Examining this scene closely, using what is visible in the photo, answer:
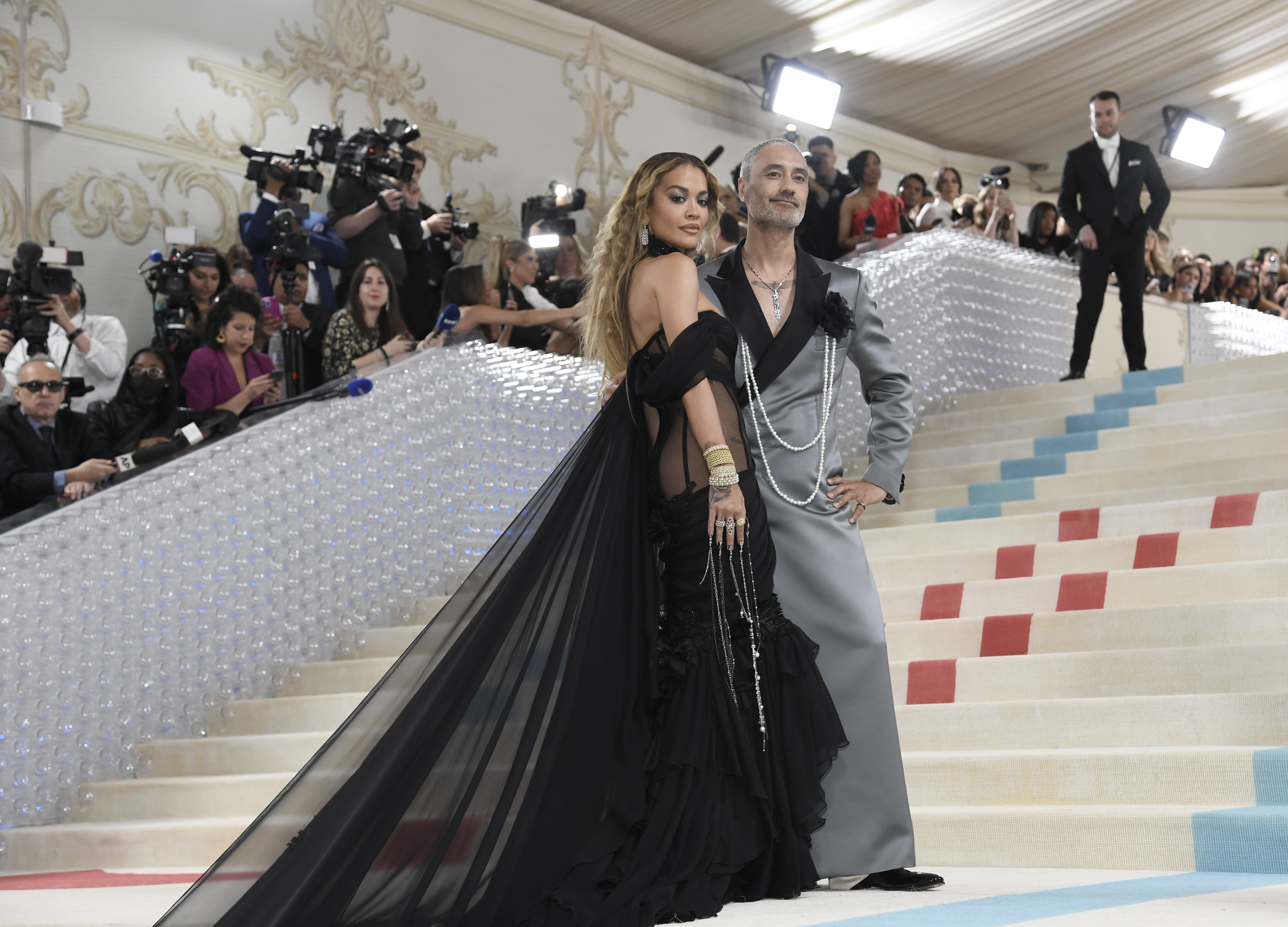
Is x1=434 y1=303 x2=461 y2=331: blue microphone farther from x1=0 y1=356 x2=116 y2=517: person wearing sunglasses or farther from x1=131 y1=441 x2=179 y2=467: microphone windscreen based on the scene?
x1=0 y1=356 x2=116 y2=517: person wearing sunglasses

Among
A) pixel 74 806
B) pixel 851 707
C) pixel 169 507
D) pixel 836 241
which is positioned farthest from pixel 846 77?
pixel 851 707

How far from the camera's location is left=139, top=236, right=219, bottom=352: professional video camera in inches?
231

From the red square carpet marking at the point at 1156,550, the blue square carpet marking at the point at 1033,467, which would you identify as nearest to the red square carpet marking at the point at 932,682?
the red square carpet marking at the point at 1156,550

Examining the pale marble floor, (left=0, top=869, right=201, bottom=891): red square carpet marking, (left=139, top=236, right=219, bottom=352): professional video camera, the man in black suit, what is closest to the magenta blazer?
(left=139, top=236, right=219, bottom=352): professional video camera

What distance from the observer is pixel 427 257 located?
7.28 metres

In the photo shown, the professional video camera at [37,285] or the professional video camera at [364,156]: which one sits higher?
the professional video camera at [364,156]

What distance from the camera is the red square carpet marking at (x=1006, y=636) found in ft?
12.6

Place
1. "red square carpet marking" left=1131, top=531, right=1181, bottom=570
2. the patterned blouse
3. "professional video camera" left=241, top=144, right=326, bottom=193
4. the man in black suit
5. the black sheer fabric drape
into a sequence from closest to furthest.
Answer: the black sheer fabric drape
"red square carpet marking" left=1131, top=531, right=1181, bottom=570
the patterned blouse
"professional video camera" left=241, top=144, right=326, bottom=193
the man in black suit

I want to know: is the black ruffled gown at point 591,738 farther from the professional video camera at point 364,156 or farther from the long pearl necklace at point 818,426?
the professional video camera at point 364,156

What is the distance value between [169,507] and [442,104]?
528cm

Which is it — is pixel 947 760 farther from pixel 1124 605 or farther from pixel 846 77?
pixel 846 77

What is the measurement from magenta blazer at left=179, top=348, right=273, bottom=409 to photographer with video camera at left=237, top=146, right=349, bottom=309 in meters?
0.93

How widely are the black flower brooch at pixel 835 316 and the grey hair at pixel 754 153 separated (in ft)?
0.95

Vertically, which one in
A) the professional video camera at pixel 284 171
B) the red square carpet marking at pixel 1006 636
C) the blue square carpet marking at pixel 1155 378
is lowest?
the red square carpet marking at pixel 1006 636
